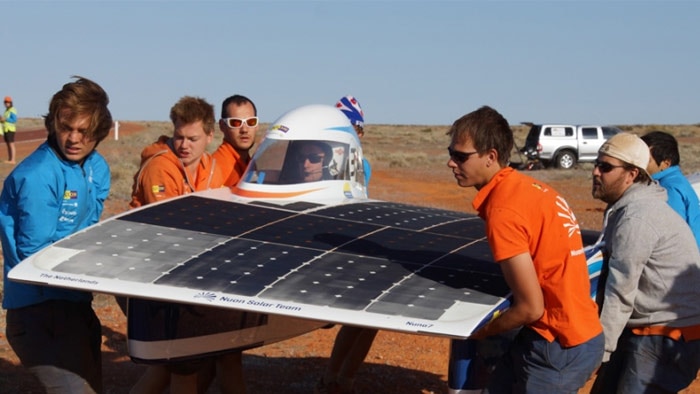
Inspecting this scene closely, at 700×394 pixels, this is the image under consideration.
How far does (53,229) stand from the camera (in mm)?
5066

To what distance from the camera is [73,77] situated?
522 centimetres

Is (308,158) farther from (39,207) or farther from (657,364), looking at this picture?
(657,364)

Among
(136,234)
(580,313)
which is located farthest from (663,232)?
(136,234)

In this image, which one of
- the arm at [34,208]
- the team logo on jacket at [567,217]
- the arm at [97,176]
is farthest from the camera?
the arm at [97,176]

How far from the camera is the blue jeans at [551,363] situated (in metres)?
4.35

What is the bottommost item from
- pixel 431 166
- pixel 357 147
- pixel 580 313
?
pixel 431 166

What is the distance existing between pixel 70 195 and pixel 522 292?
246 centimetres

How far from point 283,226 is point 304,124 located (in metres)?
1.52

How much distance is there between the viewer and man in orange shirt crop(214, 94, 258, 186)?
24.1 feet

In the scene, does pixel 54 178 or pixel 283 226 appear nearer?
pixel 54 178

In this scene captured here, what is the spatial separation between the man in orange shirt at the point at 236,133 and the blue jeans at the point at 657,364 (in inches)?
132

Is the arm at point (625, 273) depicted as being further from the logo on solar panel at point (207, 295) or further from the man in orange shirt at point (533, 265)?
the logo on solar panel at point (207, 295)

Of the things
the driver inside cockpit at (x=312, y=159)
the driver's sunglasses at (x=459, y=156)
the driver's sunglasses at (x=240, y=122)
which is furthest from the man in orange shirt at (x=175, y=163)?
the driver's sunglasses at (x=459, y=156)

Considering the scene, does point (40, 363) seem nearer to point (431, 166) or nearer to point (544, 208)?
point (544, 208)
